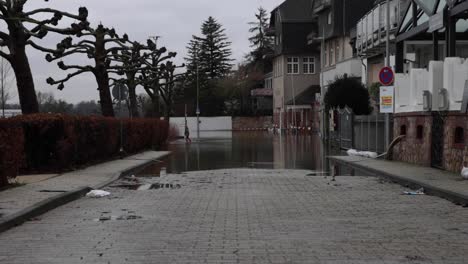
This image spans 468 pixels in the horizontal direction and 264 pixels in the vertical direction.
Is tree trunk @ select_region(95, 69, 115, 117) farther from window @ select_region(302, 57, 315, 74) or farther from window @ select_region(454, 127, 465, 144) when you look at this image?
window @ select_region(302, 57, 315, 74)

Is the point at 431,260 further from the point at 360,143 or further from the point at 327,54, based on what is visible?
the point at 327,54

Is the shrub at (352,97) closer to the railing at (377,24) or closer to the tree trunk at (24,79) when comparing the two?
the railing at (377,24)

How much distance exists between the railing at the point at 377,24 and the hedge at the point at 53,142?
636 inches

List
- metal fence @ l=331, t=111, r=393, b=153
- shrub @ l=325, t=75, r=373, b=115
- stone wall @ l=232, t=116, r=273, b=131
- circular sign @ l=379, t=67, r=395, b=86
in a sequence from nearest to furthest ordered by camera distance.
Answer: circular sign @ l=379, t=67, r=395, b=86, metal fence @ l=331, t=111, r=393, b=153, shrub @ l=325, t=75, r=373, b=115, stone wall @ l=232, t=116, r=273, b=131

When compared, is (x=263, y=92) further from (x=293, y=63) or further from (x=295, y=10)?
(x=295, y=10)

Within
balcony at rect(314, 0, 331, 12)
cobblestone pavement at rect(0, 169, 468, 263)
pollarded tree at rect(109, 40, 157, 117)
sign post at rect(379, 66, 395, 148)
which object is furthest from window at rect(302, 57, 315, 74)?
cobblestone pavement at rect(0, 169, 468, 263)

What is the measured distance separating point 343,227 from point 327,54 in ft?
182

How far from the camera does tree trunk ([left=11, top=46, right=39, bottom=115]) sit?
20562mm

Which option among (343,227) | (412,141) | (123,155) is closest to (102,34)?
(123,155)

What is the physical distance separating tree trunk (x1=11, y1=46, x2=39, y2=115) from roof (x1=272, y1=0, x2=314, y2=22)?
5508 cm

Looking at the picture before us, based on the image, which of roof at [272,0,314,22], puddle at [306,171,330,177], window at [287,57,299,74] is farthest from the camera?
window at [287,57,299,74]

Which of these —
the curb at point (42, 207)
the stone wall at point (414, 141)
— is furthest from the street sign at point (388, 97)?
the curb at point (42, 207)

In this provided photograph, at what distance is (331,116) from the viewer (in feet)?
144

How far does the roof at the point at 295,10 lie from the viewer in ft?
243
